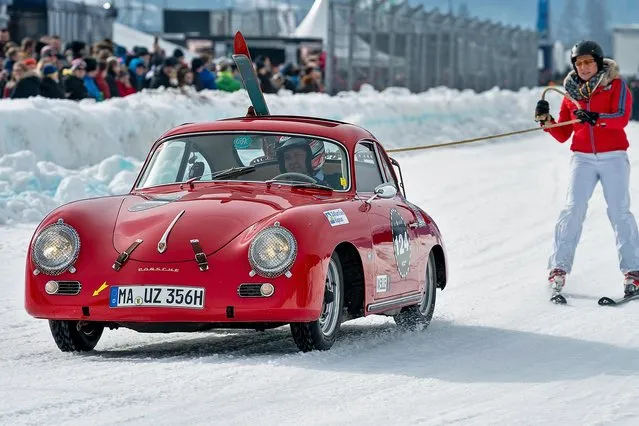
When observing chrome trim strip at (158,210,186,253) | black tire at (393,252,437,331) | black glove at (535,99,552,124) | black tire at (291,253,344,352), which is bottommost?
black tire at (393,252,437,331)

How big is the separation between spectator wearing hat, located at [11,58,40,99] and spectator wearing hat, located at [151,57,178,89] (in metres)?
4.50

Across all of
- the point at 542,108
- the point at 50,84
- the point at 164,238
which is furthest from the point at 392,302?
the point at 50,84

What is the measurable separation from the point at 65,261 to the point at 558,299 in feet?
14.1

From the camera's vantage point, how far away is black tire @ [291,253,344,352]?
810 centimetres

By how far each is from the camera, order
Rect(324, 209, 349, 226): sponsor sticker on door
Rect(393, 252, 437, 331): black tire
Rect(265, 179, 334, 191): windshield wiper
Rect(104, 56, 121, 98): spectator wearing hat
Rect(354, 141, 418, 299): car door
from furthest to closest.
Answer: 1. Rect(104, 56, 121, 98): spectator wearing hat
2. Rect(393, 252, 437, 331): black tire
3. Rect(265, 179, 334, 191): windshield wiper
4. Rect(354, 141, 418, 299): car door
5. Rect(324, 209, 349, 226): sponsor sticker on door

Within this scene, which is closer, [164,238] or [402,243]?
[164,238]

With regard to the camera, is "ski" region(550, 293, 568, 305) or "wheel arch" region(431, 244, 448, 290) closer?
"wheel arch" region(431, 244, 448, 290)

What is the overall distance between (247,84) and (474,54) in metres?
30.5

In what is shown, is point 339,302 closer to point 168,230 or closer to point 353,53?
point 168,230

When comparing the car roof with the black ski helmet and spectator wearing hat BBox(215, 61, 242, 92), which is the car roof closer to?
the black ski helmet

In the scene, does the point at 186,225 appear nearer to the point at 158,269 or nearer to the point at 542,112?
the point at 158,269

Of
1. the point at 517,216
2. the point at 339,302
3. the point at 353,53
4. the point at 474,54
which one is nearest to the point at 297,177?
the point at 339,302

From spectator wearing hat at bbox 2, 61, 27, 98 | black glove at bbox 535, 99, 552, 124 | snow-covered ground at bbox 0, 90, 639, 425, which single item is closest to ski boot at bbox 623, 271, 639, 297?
snow-covered ground at bbox 0, 90, 639, 425

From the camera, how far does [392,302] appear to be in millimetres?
9227
